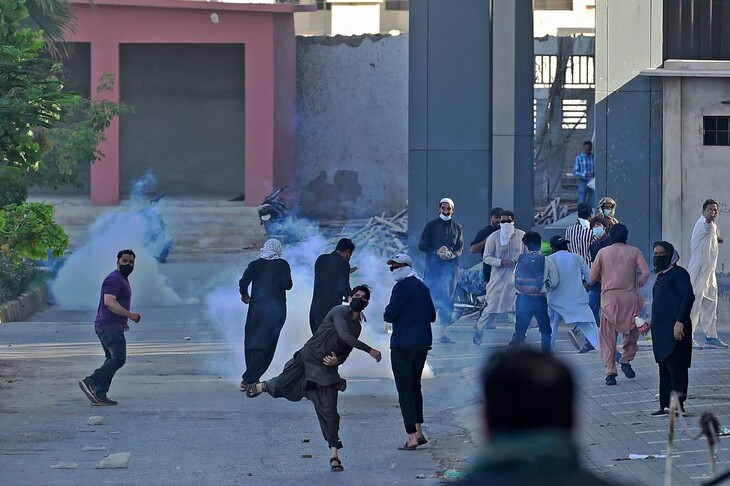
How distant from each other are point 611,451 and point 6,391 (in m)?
5.77

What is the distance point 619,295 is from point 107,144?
17.9m

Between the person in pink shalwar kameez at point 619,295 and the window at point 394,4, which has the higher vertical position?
the window at point 394,4

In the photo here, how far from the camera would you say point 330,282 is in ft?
40.9

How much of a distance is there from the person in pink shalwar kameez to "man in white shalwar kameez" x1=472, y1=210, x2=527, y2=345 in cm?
260

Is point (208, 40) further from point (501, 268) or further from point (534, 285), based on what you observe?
point (534, 285)

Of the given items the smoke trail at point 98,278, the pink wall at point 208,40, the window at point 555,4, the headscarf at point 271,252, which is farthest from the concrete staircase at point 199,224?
the headscarf at point 271,252

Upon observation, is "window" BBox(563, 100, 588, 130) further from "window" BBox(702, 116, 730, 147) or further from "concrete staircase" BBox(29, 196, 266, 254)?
"window" BBox(702, 116, 730, 147)

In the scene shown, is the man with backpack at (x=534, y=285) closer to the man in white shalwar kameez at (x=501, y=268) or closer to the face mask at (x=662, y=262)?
the man in white shalwar kameez at (x=501, y=268)

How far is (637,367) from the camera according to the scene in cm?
1302

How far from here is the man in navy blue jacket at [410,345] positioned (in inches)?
391

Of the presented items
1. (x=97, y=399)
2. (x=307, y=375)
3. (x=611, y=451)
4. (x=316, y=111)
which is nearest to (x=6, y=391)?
(x=97, y=399)

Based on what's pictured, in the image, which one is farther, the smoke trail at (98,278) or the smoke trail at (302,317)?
the smoke trail at (98,278)

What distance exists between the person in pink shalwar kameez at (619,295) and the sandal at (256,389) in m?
3.17

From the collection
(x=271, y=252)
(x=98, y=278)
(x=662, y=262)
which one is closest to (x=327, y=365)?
(x=271, y=252)
